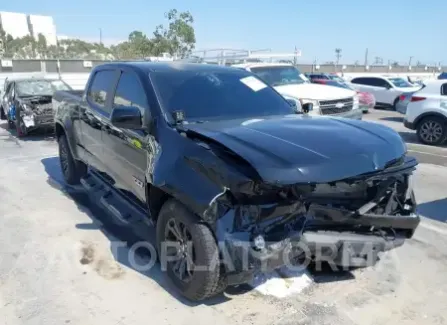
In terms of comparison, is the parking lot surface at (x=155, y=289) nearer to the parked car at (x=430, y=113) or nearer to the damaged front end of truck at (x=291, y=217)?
the damaged front end of truck at (x=291, y=217)

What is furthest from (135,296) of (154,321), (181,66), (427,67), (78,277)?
(427,67)

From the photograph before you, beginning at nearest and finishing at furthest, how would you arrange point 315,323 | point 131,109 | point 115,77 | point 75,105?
1. point 315,323
2. point 131,109
3. point 115,77
4. point 75,105

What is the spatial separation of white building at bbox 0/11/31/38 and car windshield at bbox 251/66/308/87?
93518 millimetres

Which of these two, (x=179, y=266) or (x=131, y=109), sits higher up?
(x=131, y=109)

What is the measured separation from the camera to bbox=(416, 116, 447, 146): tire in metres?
10.6

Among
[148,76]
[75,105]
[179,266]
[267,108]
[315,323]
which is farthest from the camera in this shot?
[75,105]

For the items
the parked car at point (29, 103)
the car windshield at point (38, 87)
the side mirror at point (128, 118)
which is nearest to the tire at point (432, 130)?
the parked car at point (29, 103)

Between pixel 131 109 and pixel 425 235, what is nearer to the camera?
pixel 131 109

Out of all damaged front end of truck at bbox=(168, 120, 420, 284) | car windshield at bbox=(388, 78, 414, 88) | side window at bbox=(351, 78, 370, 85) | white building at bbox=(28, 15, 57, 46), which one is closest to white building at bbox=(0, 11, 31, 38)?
white building at bbox=(28, 15, 57, 46)

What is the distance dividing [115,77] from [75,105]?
1.49m

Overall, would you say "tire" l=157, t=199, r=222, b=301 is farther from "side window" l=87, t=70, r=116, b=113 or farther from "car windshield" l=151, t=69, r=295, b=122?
"side window" l=87, t=70, r=116, b=113

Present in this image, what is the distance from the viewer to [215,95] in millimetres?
4387

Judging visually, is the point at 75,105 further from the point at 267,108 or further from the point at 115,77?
the point at 267,108

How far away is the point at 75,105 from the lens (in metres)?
6.15
